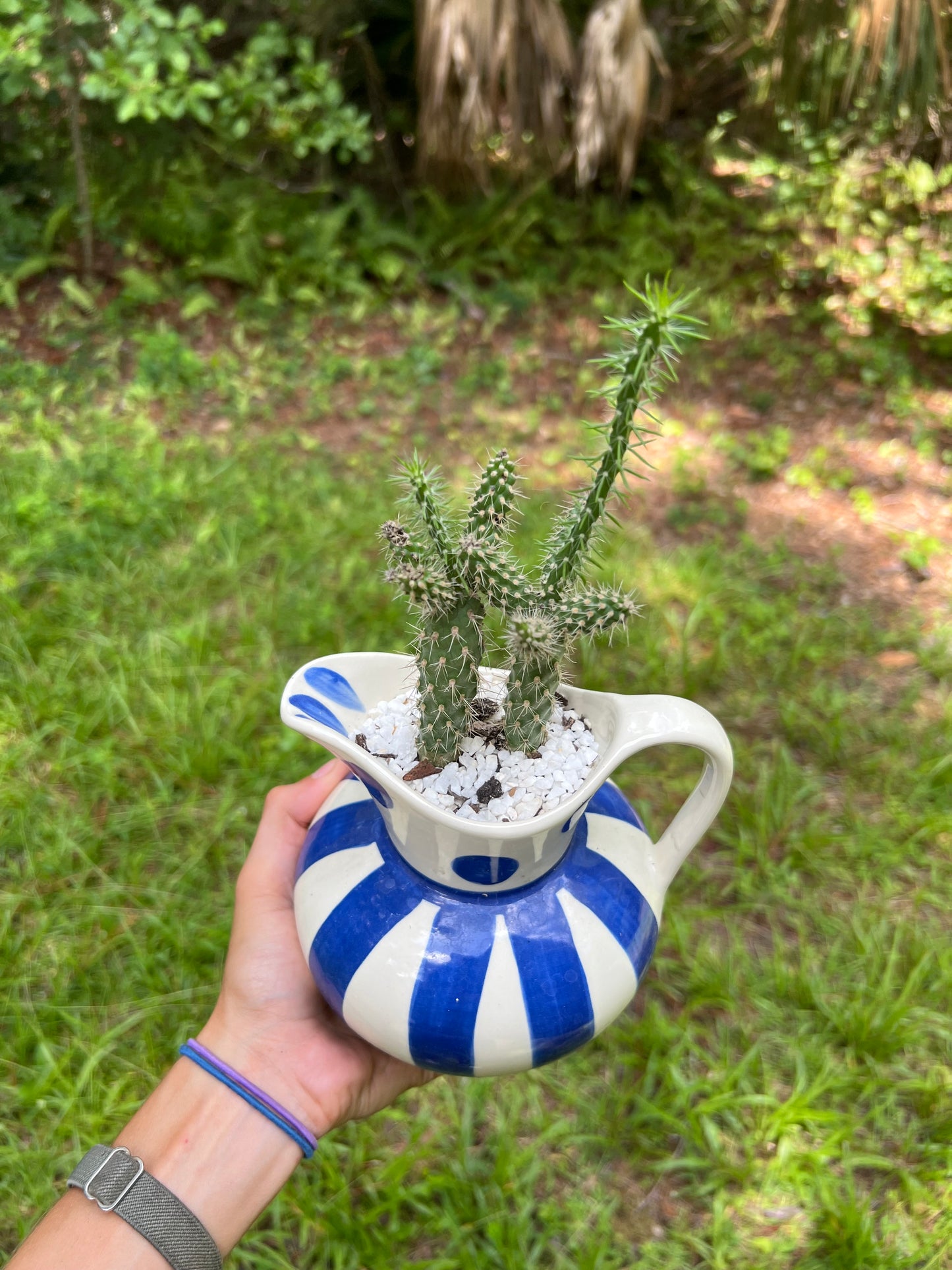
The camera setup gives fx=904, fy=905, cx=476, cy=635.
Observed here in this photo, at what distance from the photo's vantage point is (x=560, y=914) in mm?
1059

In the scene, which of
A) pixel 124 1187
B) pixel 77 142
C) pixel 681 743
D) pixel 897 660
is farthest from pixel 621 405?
pixel 77 142

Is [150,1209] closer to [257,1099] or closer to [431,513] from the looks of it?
[257,1099]

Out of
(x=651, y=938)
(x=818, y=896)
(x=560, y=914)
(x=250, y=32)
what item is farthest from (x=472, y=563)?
(x=250, y=32)

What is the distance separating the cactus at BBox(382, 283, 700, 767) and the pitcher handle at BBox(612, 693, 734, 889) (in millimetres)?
105

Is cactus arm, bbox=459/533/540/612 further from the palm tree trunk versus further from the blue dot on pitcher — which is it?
the palm tree trunk

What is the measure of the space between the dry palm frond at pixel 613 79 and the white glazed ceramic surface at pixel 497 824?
2.91 m

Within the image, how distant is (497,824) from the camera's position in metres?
0.94

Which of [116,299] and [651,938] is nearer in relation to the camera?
[651,938]

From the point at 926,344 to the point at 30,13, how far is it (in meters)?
3.49

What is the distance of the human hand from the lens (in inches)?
48.8

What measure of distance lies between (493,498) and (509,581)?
0.10 m

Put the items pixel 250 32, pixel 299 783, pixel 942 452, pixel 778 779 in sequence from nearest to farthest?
pixel 299 783
pixel 778 779
pixel 942 452
pixel 250 32

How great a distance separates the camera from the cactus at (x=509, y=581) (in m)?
0.92

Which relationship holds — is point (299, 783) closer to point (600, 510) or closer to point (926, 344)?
point (600, 510)
